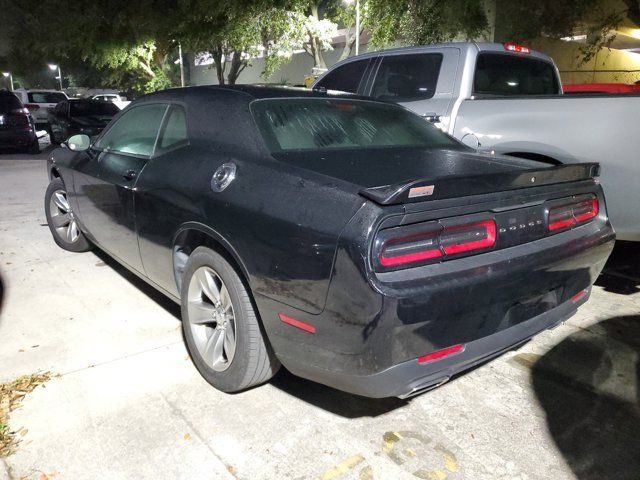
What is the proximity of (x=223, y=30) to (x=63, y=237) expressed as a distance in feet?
43.0

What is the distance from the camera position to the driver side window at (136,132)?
350cm

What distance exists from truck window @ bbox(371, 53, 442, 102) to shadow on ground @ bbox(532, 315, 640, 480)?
2636 mm

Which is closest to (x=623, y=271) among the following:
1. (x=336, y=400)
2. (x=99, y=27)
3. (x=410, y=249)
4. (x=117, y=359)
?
(x=336, y=400)

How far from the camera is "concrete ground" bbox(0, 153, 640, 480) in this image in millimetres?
2234

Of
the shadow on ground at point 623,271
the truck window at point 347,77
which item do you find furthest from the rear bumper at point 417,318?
the truck window at point 347,77

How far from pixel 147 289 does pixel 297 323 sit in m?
2.45

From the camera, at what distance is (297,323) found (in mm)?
2162

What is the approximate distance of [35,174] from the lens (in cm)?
1050

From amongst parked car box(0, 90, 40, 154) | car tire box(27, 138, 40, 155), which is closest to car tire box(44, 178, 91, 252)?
parked car box(0, 90, 40, 154)

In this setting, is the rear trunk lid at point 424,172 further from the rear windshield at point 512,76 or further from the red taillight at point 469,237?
the rear windshield at point 512,76

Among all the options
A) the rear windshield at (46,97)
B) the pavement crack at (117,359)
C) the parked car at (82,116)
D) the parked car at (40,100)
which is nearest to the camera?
the pavement crack at (117,359)

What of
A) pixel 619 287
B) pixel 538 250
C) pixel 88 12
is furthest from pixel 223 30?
pixel 538 250

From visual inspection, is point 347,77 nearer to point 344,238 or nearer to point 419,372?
point 344,238

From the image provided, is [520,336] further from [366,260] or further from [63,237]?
[63,237]
